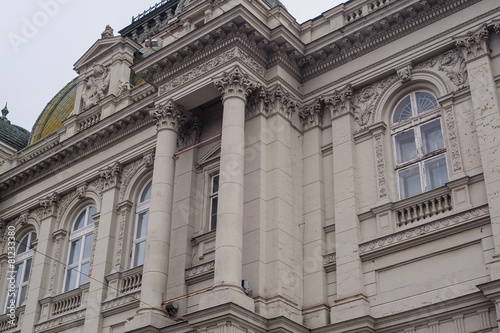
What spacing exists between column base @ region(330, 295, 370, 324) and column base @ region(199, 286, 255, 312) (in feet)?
6.46

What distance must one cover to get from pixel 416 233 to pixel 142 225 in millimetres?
9887

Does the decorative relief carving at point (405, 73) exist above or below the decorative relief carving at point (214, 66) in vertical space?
below

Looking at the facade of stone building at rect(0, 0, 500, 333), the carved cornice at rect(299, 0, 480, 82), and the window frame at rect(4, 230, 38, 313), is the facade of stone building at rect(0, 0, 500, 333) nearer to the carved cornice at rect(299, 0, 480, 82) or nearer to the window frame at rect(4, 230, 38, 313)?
the carved cornice at rect(299, 0, 480, 82)

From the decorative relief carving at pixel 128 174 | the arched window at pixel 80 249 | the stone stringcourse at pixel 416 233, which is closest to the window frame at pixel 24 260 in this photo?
the arched window at pixel 80 249

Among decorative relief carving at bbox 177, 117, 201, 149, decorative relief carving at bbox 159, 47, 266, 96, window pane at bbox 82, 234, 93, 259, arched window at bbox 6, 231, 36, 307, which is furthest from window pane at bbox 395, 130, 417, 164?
arched window at bbox 6, 231, 36, 307

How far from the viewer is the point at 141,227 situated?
24016 millimetres

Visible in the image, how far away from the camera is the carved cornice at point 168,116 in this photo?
2141cm

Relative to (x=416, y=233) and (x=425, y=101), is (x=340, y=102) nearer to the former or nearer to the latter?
(x=425, y=101)

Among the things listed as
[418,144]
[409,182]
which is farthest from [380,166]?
[418,144]

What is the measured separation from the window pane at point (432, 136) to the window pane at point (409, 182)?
0.60 m

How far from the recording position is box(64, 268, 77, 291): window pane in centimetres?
2481

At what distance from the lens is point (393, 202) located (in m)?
18.2

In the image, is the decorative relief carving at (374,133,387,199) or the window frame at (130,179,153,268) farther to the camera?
the window frame at (130,179,153,268)

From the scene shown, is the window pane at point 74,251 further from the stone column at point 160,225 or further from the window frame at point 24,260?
the stone column at point 160,225
